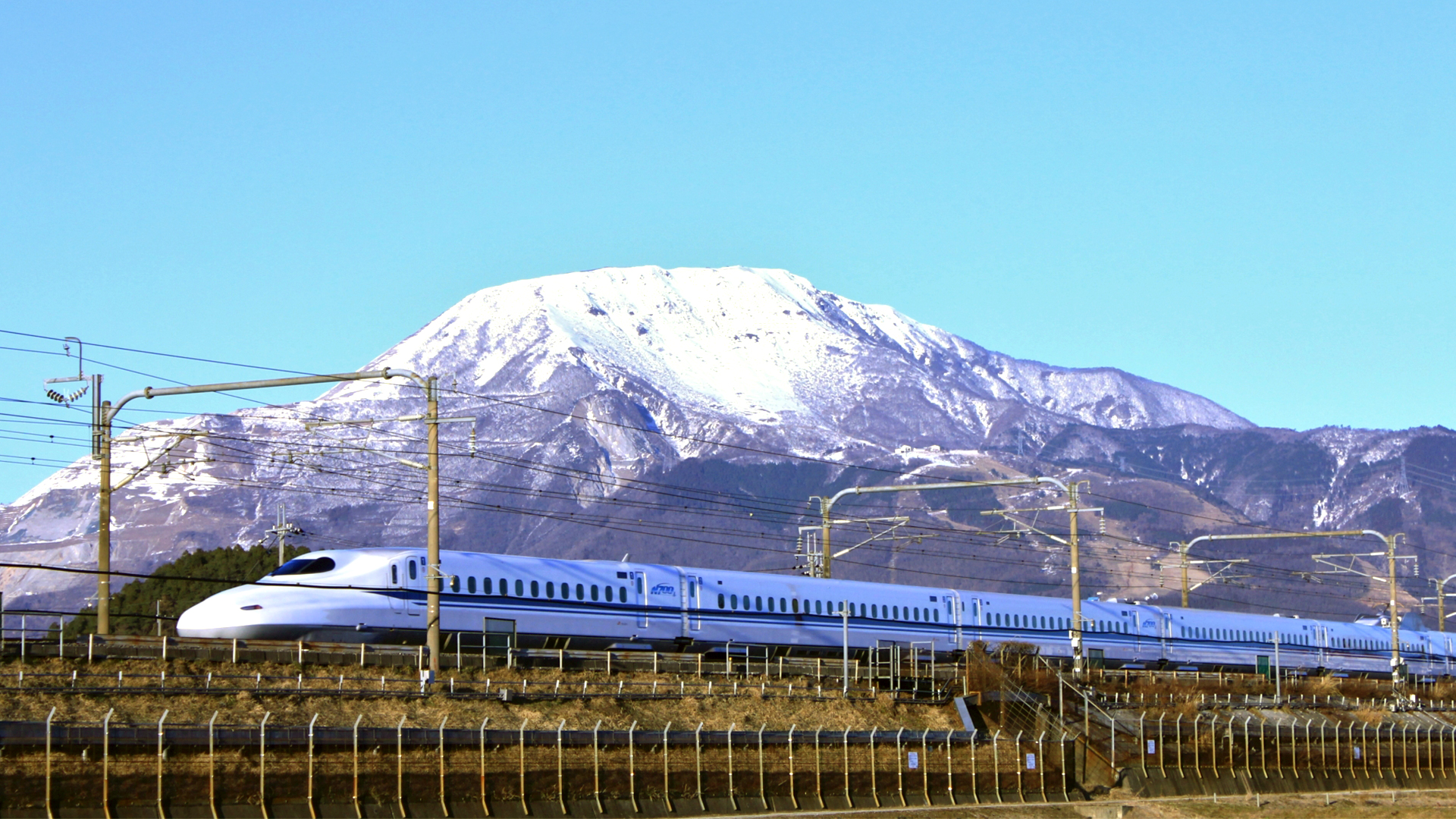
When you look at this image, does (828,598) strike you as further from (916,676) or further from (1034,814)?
(1034,814)

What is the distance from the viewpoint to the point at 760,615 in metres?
65.1

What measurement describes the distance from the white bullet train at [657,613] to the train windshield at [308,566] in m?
0.05

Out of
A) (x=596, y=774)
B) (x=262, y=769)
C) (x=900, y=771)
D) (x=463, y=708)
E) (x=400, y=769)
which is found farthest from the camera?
(x=900, y=771)

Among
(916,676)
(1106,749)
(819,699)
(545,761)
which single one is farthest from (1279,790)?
(545,761)

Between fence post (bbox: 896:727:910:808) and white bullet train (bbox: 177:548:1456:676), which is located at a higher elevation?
white bullet train (bbox: 177:548:1456:676)

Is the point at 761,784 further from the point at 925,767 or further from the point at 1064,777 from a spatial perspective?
the point at 1064,777

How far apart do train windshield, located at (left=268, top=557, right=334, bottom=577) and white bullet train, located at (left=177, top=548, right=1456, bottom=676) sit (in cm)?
5

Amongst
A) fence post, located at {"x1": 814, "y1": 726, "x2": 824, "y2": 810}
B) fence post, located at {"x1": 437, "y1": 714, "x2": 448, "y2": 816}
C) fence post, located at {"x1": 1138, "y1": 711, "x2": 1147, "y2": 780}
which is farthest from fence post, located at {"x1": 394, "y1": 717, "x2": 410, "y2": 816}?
fence post, located at {"x1": 1138, "y1": 711, "x2": 1147, "y2": 780}

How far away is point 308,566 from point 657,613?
13.5 m

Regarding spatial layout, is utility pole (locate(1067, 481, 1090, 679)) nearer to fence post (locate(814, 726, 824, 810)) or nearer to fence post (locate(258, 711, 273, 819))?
fence post (locate(814, 726, 824, 810))

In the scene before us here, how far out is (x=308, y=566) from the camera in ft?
169

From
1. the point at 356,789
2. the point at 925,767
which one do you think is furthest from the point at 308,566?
the point at 925,767

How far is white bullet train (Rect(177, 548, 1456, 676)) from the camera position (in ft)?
163

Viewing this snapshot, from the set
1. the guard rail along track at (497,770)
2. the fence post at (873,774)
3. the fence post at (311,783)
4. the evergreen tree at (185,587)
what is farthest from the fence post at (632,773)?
the evergreen tree at (185,587)
